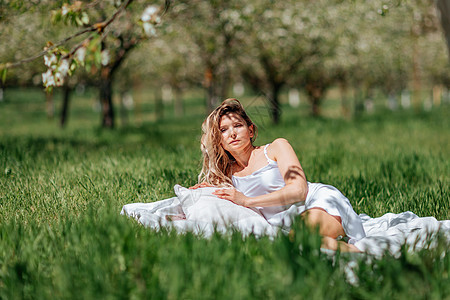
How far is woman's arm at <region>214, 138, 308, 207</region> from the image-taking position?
3.36 meters

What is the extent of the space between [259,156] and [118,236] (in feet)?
5.92

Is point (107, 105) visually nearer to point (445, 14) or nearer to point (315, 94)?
point (315, 94)

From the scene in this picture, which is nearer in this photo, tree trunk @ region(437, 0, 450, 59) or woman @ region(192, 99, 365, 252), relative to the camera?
woman @ region(192, 99, 365, 252)

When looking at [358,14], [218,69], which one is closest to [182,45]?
[218,69]

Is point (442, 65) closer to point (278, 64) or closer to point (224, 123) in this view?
point (278, 64)

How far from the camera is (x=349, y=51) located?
60.7ft

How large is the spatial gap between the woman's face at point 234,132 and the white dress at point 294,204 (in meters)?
0.24

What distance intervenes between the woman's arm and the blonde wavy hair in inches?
19.5

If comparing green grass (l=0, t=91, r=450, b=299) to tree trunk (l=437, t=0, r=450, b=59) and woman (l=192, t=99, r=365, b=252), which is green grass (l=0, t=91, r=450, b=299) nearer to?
woman (l=192, t=99, r=365, b=252)

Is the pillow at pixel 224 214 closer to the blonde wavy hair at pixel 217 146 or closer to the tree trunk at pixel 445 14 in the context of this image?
the blonde wavy hair at pixel 217 146

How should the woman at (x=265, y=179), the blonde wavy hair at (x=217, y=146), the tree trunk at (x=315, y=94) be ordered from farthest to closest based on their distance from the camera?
the tree trunk at (x=315, y=94) → the blonde wavy hair at (x=217, y=146) → the woman at (x=265, y=179)

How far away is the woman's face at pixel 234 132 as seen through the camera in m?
3.75

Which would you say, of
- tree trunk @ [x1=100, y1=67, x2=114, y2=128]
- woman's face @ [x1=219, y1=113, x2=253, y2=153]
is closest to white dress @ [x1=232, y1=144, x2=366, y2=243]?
woman's face @ [x1=219, y1=113, x2=253, y2=153]

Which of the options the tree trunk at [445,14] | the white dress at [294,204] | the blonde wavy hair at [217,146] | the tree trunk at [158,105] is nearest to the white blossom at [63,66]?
the blonde wavy hair at [217,146]
